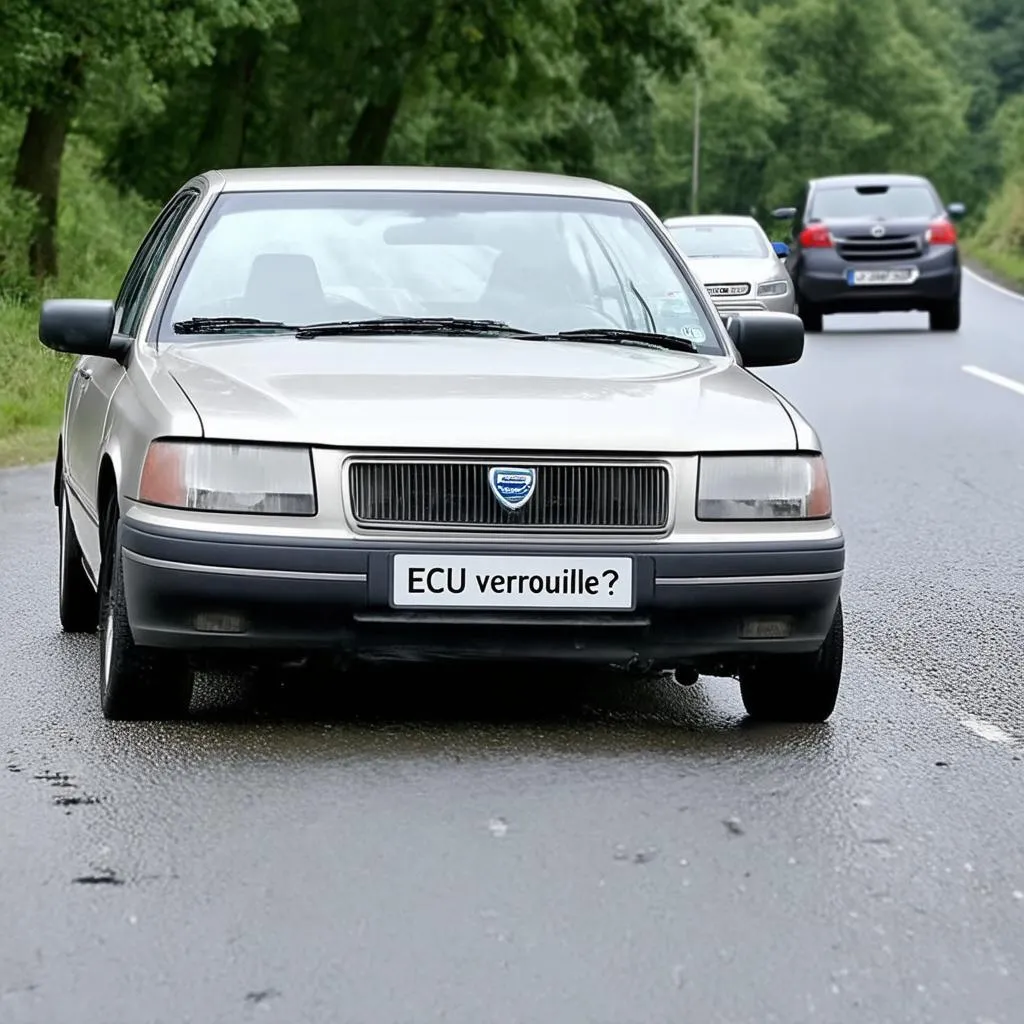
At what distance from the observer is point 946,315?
28.4 m

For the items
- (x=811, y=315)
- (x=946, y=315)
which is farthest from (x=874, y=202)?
(x=946, y=315)

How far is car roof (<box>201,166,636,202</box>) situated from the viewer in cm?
747

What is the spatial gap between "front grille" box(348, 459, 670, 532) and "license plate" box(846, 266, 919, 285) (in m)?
22.4

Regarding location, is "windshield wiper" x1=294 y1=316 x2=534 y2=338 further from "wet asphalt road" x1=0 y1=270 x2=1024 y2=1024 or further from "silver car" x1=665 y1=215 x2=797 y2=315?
"silver car" x1=665 y1=215 x2=797 y2=315

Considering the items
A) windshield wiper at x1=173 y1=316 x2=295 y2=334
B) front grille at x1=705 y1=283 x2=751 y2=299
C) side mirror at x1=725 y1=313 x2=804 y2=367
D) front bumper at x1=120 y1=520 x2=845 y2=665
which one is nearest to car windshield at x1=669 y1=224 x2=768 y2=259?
front grille at x1=705 y1=283 x2=751 y2=299

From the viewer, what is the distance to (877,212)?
28.9 metres

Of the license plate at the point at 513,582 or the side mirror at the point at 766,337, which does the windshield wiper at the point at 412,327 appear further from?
the license plate at the point at 513,582

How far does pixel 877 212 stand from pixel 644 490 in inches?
922

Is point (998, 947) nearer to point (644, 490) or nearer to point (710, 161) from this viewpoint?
point (644, 490)

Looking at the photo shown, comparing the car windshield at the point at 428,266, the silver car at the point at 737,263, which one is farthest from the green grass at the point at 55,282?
the car windshield at the point at 428,266

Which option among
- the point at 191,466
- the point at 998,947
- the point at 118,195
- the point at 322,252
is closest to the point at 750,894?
the point at 998,947

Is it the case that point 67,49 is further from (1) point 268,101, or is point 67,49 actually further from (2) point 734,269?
(1) point 268,101

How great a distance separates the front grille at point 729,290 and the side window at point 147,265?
1585cm

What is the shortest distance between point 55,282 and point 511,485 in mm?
20525
